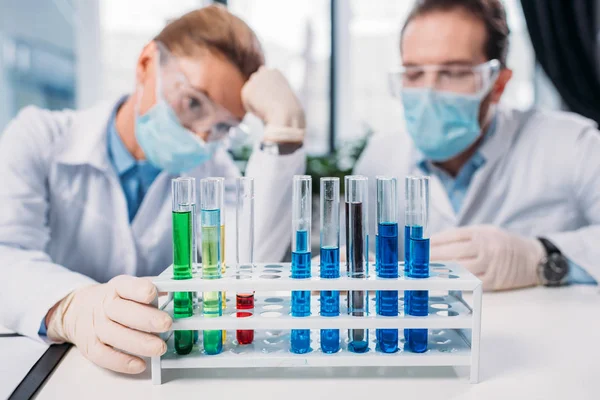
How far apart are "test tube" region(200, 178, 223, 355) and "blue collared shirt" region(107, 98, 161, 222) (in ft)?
2.29

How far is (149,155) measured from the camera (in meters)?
1.67

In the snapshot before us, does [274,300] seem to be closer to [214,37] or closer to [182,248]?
[182,248]

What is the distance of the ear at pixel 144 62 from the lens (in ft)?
5.52

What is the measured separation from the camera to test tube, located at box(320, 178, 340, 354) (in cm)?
101

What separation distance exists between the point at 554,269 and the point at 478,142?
477 millimetres

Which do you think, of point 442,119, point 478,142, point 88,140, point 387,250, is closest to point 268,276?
point 387,250

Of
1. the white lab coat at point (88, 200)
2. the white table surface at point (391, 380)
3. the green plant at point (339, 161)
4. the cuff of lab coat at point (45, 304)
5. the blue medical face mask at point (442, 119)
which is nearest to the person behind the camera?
the white table surface at point (391, 380)

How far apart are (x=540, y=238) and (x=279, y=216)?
0.81 meters

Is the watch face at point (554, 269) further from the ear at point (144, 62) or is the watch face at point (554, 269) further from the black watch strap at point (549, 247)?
the ear at point (144, 62)

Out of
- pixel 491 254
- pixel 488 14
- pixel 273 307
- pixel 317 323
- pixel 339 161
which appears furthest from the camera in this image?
pixel 339 161

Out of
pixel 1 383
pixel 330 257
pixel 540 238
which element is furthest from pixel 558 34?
pixel 1 383

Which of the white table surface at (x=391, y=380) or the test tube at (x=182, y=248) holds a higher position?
the test tube at (x=182, y=248)

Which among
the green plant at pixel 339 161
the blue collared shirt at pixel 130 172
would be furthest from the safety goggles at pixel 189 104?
the green plant at pixel 339 161

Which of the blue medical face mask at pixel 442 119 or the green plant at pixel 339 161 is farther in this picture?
the green plant at pixel 339 161
